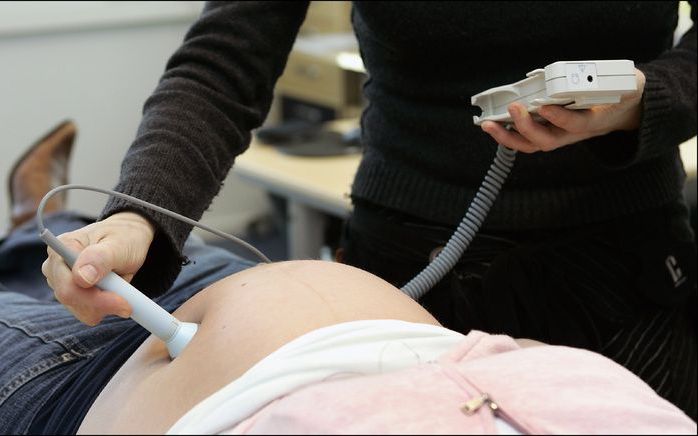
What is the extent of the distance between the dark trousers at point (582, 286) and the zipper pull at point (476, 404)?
49 cm

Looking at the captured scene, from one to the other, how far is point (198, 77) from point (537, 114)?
43 cm

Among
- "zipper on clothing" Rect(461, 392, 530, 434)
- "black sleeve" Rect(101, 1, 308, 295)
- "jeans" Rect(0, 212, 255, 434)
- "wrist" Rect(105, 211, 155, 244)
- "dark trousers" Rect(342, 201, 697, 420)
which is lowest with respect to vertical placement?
"jeans" Rect(0, 212, 255, 434)

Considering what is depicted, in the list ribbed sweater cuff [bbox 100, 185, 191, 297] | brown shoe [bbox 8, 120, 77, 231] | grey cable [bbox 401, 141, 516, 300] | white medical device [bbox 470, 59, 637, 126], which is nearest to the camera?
white medical device [bbox 470, 59, 637, 126]

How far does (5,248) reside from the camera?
4.56 feet

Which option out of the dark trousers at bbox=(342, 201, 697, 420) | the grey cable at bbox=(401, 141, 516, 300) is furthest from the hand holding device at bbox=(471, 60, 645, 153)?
the dark trousers at bbox=(342, 201, 697, 420)

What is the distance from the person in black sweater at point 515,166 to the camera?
1072 millimetres

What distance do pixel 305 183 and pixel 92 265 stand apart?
116 centimetres

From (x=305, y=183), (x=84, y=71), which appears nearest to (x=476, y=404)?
(x=305, y=183)

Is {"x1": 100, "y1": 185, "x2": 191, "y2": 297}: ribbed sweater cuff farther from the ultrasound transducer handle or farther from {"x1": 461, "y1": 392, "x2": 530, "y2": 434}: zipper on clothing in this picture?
{"x1": 461, "y1": 392, "x2": 530, "y2": 434}: zipper on clothing

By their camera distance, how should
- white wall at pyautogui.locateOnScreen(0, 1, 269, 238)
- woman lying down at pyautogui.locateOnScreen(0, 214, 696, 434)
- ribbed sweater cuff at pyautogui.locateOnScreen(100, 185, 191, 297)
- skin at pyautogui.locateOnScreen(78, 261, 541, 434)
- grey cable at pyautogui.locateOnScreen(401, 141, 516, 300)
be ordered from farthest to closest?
1. white wall at pyautogui.locateOnScreen(0, 1, 269, 238)
2. grey cable at pyautogui.locateOnScreen(401, 141, 516, 300)
3. ribbed sweater cuff at pyautogui.locateOnScreen(100, 185, 191, 297)
4. skin at pyautogui.locateOnScreen(78, 261, 541, 434)
5. woman lying down at pyautogui.locateOnScreen(0, 214, 696, 434)

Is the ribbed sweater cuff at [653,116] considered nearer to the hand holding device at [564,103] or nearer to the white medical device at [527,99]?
the hand holding device at [564,103]

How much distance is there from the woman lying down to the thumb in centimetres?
9

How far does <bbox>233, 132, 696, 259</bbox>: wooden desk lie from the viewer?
1847 millimetres

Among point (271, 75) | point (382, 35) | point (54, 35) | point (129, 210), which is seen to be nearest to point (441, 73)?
point (382, 35)
